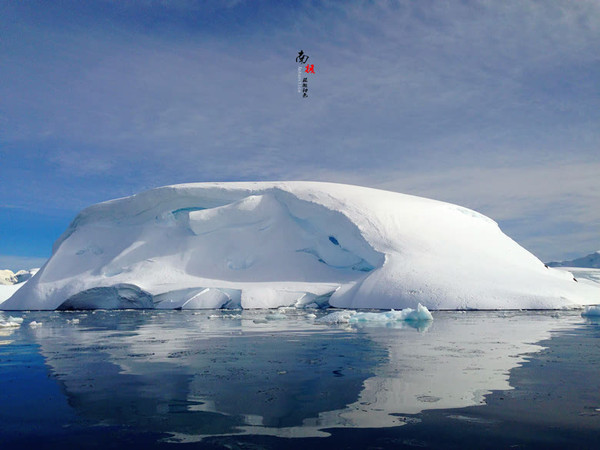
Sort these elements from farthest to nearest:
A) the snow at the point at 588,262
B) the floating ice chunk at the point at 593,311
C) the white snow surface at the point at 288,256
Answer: the snow at the point at 588,262
the white snow surface at the point at 288,256
the floating ice chunk at the point at 593,311

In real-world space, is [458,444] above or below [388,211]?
below

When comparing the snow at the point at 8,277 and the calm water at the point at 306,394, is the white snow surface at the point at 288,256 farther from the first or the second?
the snow at the point at 8,277

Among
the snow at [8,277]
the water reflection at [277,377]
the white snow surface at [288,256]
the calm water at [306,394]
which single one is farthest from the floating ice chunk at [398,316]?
the snow at [8,277]

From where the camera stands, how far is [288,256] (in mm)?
24375

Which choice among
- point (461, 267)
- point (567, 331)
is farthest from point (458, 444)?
point (461, 267)

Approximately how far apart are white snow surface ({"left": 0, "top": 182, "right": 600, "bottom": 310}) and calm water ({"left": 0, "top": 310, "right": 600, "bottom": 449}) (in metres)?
9.99

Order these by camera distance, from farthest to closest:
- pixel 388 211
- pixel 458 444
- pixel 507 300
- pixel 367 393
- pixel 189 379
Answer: pixel 388 211 → pixel 507 300 → pixel 189 379 → pixel 367 393 → pixel 458 444

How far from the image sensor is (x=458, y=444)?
10.4 ft

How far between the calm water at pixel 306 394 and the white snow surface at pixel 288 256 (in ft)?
32.8

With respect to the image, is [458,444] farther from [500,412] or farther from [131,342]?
[131,342]

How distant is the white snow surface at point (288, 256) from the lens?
1858 centimetres

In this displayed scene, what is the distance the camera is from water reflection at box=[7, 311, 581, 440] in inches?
152

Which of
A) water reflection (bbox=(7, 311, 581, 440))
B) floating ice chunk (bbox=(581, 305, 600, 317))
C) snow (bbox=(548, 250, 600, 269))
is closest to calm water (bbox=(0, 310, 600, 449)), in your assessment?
water reflection (bbox=(7, 311, 581, 440))

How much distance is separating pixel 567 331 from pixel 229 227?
60.2 ft
